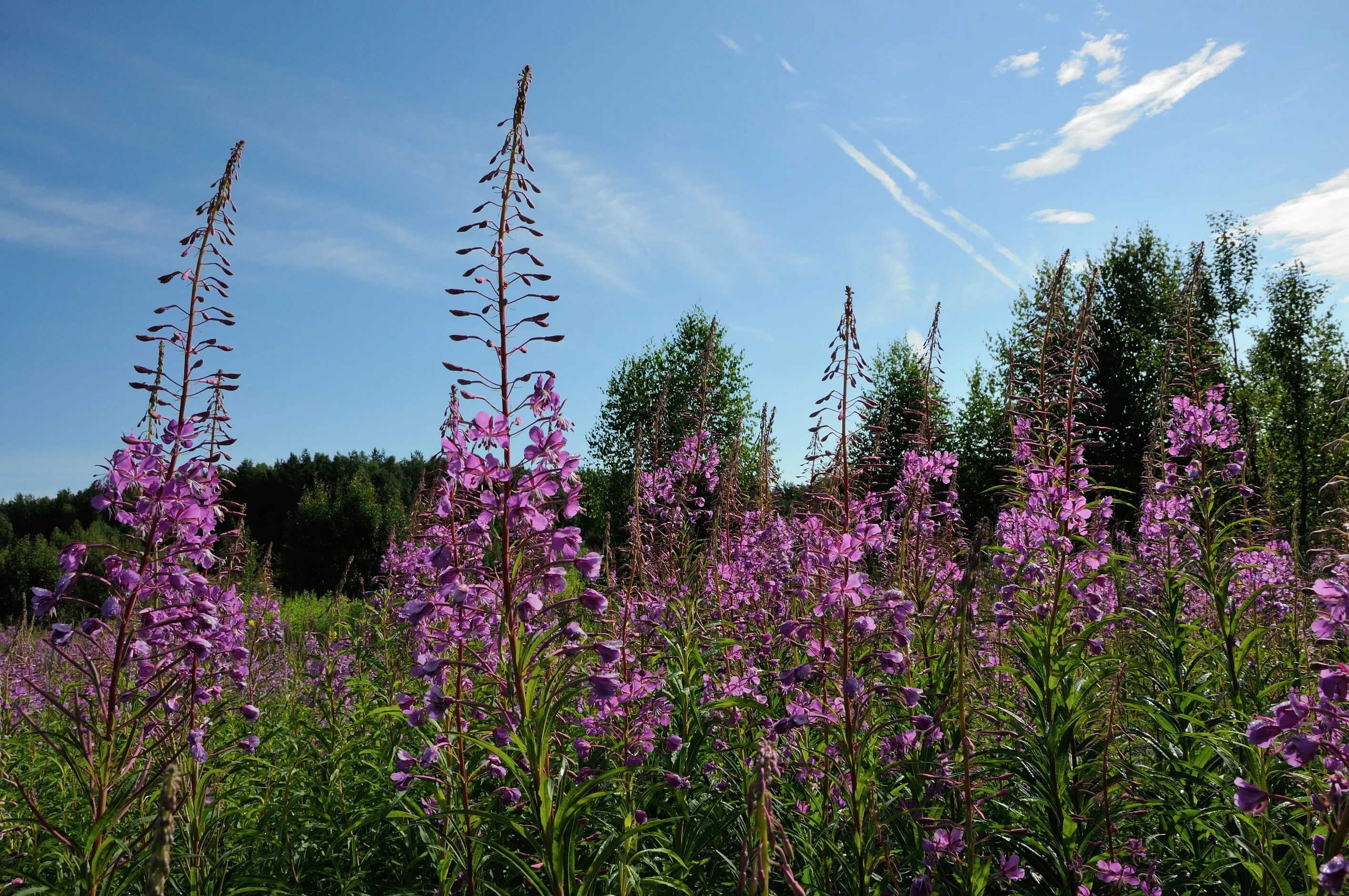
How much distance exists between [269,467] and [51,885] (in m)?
56.6

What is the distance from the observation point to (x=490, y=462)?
2736 mm

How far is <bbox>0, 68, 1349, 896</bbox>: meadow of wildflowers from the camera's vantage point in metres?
2.74

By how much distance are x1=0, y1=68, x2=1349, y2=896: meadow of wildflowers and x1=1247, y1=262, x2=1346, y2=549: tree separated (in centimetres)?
2460

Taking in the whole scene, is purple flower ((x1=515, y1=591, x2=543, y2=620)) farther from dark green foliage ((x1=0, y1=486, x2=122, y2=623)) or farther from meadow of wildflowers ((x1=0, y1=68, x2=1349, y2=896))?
dark green foliage ((x1=0, y1=486, x2=122, y2=623))

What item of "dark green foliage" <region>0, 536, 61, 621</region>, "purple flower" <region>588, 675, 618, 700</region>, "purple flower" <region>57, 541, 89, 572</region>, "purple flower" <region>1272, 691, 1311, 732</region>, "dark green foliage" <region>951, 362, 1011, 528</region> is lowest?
"dark green foliage" <region>0, 536, 61, 621</region>

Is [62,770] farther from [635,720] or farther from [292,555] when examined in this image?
[292,555]

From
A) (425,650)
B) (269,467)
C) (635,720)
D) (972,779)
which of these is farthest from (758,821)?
(269,467)

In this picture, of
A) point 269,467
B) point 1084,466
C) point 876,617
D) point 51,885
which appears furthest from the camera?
point 269,467

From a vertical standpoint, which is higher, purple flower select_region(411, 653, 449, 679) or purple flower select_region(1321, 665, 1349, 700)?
purple flower select_region(1321, 665, 1349, 700)

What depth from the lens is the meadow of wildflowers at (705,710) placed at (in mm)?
2740

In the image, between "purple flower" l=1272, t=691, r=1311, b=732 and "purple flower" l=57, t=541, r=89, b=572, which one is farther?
"purple flower" l=57, t=541, r=89, b=572

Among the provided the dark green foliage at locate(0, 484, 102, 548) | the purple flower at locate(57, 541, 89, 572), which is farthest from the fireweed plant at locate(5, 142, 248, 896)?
the dark green foliage at locate(0, 484, 102, 548)

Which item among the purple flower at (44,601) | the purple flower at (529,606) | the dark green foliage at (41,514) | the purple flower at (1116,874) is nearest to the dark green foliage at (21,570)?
the dark green foliage at (41,514)

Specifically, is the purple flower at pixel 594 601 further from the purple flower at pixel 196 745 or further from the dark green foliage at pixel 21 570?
the dark green foliage at pixel 21 570
